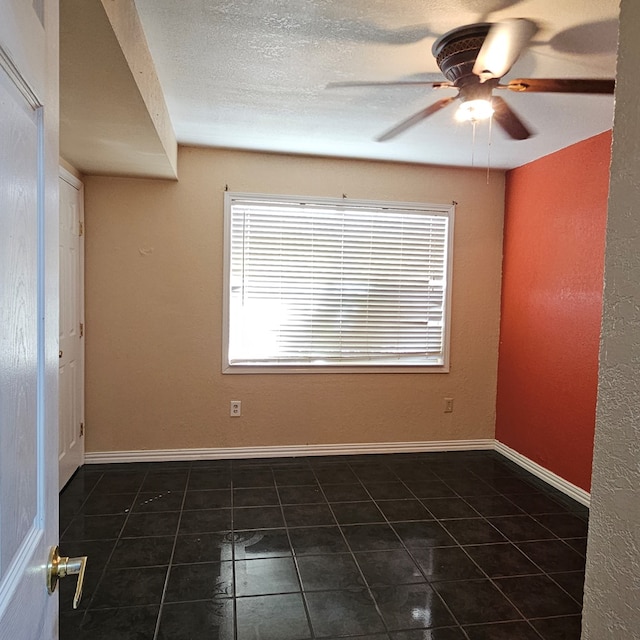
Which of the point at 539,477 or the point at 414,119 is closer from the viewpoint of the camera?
the point at 414,119

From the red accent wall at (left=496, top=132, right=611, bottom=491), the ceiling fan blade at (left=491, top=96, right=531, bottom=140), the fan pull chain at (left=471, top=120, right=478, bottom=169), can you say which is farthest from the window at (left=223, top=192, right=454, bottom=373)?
the ceiling fan blade at (left=491, top=96, right=531, bottom=140)

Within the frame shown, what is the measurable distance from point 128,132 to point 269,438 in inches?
96.0

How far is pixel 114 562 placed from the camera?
2328 mm

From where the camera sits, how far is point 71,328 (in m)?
3.28

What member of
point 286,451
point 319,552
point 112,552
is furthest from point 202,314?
point 319,552

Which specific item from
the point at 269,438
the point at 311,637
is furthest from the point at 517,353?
the point at 311,637

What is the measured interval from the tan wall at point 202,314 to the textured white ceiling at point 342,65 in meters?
0.44

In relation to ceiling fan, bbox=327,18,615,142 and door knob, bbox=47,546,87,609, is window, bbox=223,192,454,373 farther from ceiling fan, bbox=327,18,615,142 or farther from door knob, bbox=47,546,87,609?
door knob, bbox=47,546,87,609

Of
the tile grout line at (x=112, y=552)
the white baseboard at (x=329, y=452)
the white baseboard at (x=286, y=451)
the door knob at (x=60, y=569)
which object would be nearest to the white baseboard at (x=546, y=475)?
the white baseboard at (x=329, y=452)

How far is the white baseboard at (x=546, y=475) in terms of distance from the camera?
3125 mm

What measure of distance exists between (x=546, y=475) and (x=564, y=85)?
274cm

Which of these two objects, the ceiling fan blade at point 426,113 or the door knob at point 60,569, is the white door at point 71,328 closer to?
the ceiling fan blade at point 426,113

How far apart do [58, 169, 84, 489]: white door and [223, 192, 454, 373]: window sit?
1047 mm

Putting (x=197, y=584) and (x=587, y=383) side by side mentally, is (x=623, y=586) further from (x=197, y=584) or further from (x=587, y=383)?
(x=587, y=383)
